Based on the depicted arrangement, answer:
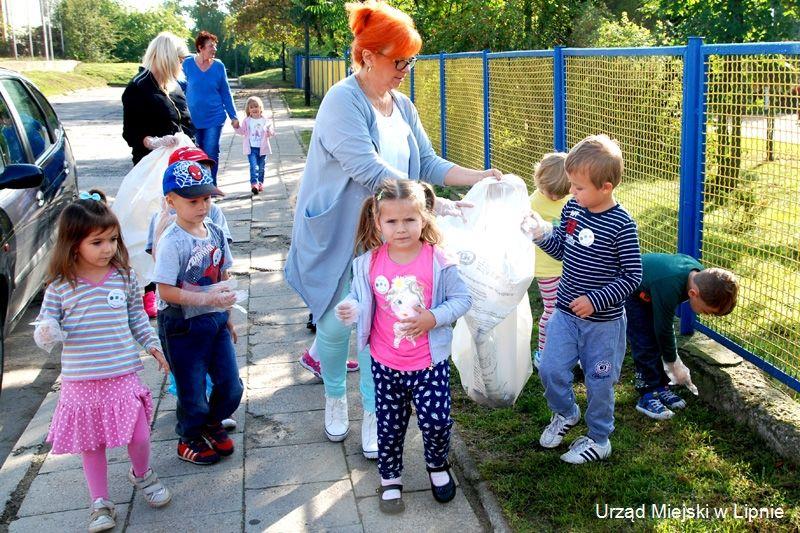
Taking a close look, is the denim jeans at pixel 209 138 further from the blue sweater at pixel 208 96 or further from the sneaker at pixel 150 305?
the sneaker at pixel 150 305

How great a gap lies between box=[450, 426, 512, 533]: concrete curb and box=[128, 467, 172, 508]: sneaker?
4.34ft

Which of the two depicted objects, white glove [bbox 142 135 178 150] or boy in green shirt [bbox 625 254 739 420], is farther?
white glove [bbox 142 135 178 150]

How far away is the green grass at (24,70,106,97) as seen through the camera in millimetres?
38791

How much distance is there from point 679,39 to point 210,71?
6.03m

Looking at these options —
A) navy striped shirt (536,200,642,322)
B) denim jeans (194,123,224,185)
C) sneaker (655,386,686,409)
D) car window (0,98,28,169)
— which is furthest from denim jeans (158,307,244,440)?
denim jeans (194,123,224,185)

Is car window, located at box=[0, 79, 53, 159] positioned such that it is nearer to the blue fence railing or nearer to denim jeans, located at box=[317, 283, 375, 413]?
denim jeans, located at box=[317, 283, 375, 413]

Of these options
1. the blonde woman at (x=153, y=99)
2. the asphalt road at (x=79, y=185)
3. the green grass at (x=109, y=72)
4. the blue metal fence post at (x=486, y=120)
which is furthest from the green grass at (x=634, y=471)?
the green grass at (x=109, y=72)

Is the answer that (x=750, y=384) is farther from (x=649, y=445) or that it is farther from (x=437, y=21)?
(x=437, y=21)

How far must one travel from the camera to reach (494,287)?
12.2ft

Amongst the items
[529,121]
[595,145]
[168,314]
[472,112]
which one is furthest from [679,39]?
[168,314]

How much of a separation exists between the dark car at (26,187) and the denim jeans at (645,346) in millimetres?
3468

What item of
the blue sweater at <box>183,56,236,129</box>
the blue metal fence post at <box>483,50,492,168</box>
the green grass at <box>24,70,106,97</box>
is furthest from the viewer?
the green grass at <box>24,70,106,97</box>

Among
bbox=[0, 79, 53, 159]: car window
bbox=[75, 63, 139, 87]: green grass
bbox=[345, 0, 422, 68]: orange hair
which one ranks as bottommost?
bbox=[0, 79, 53, 159]: car window

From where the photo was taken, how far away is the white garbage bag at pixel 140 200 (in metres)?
5.88
